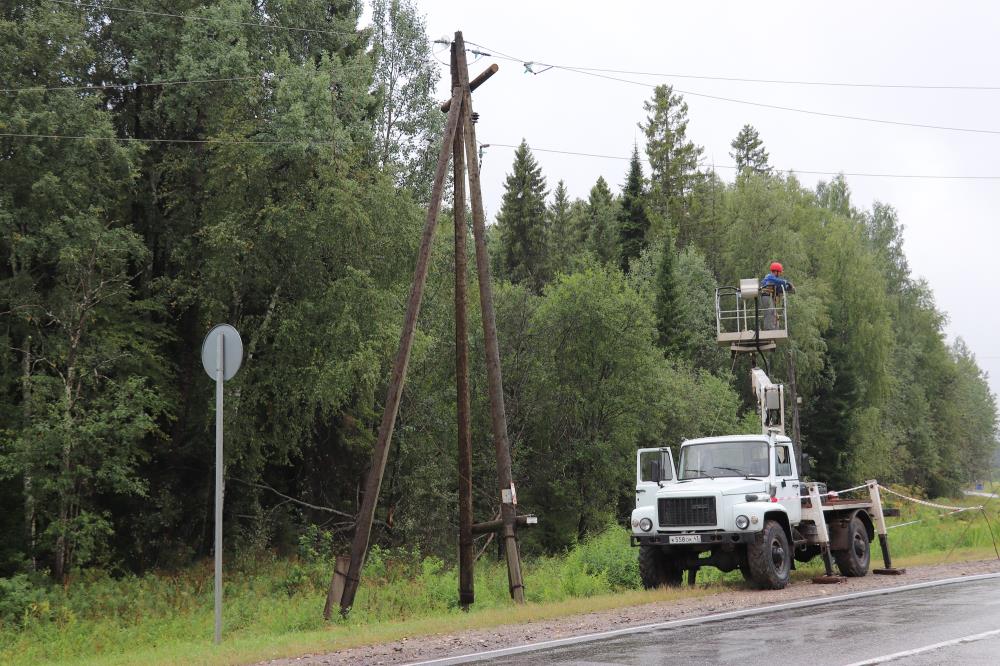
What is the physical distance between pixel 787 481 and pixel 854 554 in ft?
7.51

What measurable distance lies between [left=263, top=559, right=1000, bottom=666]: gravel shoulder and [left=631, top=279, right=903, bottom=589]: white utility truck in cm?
63

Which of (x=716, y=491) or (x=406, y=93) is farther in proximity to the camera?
(x=406, y=93)

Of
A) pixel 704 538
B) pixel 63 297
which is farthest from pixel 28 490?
pixel 704 538

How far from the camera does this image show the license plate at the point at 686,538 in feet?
50.7

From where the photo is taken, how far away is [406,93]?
36656mm

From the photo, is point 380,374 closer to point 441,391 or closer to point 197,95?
point 441,391

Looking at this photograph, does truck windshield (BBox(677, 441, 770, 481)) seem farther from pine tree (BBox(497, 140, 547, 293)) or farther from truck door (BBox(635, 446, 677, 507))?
pine tree (BBox(497, 140, 547, 293))

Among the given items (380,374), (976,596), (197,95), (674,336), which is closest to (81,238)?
(197,95)

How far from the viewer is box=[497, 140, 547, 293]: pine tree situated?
68625mm

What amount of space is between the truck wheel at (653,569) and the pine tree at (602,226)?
159 feet

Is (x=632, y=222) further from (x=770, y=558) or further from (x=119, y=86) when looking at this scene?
(x=770, y=558)

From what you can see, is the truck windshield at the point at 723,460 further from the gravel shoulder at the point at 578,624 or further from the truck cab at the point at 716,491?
the gravel shoulder at the point at 578,624

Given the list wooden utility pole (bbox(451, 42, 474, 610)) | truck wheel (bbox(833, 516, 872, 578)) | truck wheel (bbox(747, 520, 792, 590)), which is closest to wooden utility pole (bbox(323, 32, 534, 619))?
wooden utility pole (bbox(451, 42, 474, 610))

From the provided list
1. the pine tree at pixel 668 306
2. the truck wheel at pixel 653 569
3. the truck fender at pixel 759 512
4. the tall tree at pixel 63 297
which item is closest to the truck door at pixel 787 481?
the truck fender at pixel 759 512
